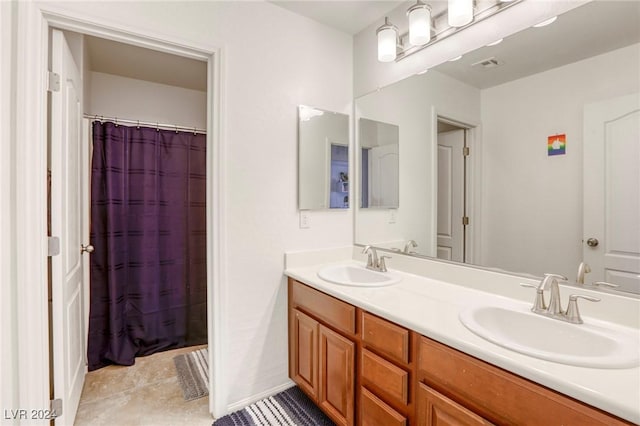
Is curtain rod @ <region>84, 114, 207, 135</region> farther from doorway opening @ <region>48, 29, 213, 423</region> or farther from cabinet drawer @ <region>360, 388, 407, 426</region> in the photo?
cabinet drawer @ <region>360, 388, 407, 426</region>

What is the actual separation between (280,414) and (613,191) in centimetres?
192

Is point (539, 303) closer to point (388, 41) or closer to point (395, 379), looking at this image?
point (395, 379)

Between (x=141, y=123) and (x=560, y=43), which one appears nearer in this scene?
(x=560, y=43)

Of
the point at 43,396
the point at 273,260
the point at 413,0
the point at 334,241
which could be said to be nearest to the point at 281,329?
the point at 273,260

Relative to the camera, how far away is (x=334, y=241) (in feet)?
7.20

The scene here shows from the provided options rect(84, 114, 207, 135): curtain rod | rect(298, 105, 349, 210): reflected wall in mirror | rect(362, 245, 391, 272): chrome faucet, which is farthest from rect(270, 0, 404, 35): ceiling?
rect(362, 245, 391, 272): chrome faucet

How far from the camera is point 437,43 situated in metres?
1.71

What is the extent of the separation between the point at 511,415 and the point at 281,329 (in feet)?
4.50

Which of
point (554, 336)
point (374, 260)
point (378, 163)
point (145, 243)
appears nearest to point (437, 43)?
point (378, 163)

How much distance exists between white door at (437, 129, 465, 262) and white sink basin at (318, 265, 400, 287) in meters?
0.33

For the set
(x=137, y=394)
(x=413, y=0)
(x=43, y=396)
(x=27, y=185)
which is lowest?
(x=137, y=394)

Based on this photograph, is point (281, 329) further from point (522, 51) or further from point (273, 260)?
point (522, 51)

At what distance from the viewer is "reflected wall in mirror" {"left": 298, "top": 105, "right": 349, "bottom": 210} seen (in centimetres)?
203

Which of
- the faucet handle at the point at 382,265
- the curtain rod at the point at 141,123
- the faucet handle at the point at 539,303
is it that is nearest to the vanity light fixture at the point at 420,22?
the faucet handle at the point at 382,265
